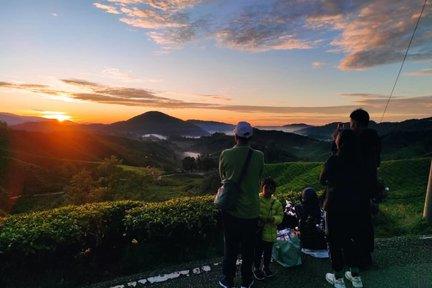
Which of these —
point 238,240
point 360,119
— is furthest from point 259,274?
point 360,119

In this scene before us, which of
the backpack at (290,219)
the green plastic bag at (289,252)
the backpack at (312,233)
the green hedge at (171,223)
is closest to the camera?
the green plastic bag at (289,252)

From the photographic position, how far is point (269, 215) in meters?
5.26

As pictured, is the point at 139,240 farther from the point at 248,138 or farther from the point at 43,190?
the point at 43,190

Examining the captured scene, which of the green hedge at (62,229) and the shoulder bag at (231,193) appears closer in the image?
the shoulder bag at (231,193)

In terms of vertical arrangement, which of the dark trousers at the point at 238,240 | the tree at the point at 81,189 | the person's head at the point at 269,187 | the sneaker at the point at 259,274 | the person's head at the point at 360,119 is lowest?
the tree at the point at 81,189

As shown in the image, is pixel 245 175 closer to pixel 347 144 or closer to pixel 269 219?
pixel 269 219

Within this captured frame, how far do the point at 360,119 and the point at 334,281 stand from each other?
2482 mm

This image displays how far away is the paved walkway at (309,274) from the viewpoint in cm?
523

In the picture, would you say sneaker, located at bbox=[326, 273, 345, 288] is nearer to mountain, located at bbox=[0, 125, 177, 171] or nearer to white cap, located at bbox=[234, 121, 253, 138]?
white cap, located at bbox=[234, 121, 253, 138]

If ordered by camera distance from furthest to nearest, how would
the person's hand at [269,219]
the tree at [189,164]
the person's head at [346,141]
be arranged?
the tree at [189,164], the person's hand at [269,219], the person's head at [346,141]

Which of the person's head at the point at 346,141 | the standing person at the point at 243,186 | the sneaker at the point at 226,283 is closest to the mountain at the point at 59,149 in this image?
the sneaker at the point at 226,283

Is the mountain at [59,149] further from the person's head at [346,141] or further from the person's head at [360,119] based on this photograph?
the person's head at [346,141]

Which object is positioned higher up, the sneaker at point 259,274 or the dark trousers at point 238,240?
the dark trousers at point 238,240

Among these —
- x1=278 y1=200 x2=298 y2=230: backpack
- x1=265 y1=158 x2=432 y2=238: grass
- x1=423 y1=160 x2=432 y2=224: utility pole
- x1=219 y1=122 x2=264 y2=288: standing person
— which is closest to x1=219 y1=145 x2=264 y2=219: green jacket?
x1=219 y1=122 x2=264 y2=288: standing person
